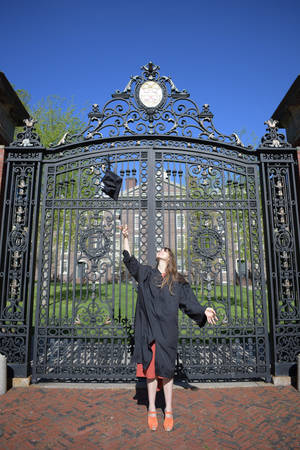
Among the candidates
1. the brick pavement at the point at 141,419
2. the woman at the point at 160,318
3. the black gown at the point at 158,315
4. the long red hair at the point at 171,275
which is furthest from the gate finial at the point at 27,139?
the brick pavement at the point at 141,419

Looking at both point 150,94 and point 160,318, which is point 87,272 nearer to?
point 160,318

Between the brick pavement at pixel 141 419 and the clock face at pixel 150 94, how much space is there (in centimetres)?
511

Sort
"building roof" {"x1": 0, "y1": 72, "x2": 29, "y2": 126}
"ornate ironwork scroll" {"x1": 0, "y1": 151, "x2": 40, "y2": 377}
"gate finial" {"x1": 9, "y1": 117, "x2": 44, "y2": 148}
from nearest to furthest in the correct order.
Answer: "ornate ironwork scroll" {"x1": 0, "y1": 151, "x2": 40, "y2": 377} < "building roof" {"x1": 0, "y1": 72, "x2": 29, "y2": 126} < "gate finial" {"x1": 9, "y1": 117, "x2": 44, "y2": 148}

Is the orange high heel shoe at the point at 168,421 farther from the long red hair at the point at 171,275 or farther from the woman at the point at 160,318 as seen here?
the long red hair at the point at 171,275

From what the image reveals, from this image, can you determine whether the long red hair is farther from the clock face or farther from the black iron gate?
the clock face

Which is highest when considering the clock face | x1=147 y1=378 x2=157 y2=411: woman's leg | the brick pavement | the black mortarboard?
the clock face

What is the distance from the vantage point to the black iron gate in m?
4.76

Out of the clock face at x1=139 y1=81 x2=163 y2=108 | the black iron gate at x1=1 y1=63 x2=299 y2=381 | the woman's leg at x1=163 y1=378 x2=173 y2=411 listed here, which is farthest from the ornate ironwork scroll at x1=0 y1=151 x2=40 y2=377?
the woman's leg at x1=163 y1=378 x2=173 y2=411

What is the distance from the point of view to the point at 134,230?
4.82 m

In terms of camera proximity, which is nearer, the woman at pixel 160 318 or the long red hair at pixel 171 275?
the woman at pixel 160 318

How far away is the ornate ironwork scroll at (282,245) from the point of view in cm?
475

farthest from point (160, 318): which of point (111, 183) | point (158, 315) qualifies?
point (111, 183)

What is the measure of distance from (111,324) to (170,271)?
1852 mm

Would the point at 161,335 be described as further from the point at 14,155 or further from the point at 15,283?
the point at 14,155
